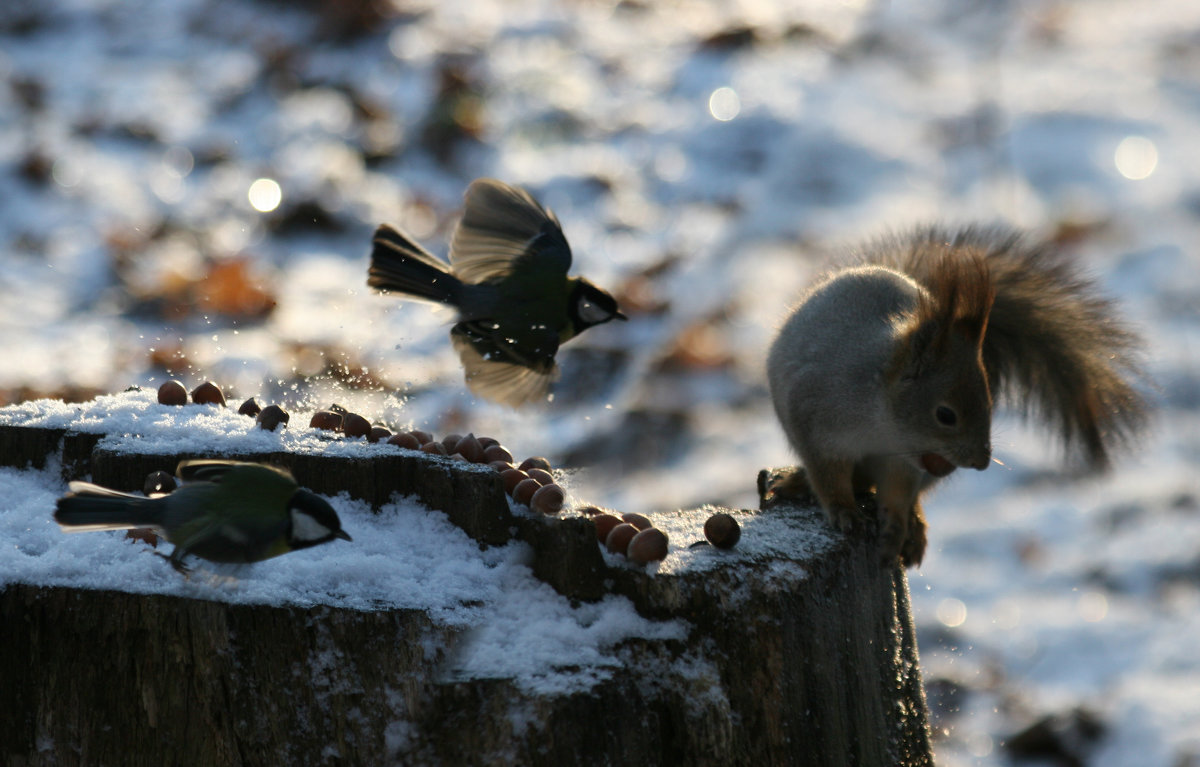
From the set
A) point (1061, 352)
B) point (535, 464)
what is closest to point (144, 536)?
point (535, 464)

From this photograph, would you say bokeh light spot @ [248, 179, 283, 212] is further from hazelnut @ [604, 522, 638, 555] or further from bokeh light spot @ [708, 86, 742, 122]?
hazelnut @ [604, 522, 638, 555]

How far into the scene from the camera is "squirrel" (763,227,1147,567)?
2.22 meters

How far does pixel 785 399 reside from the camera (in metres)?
2.44

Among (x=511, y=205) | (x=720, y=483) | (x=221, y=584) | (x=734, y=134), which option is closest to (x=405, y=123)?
(x=734, y=134)

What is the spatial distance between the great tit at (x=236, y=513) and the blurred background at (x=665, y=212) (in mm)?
1553

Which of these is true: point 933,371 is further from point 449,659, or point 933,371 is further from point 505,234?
point 449,659

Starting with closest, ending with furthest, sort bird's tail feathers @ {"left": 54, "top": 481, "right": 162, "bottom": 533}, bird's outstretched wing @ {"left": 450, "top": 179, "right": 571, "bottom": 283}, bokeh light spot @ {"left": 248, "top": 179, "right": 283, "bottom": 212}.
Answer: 1. bird's tail feathers @ {"left": 54, "top": 481, "right": 162, "bottom": 533}
2. bird's outstretched wing @ {"left": 450, "top": 179, "right": 571, "bottom": 283}
3. bokeh light spot @ {"left": 248, "top": 179, "right": 283, "bottom": 212}

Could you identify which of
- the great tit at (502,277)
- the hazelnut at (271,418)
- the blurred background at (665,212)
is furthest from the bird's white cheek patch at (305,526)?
the blurred background at (665,212)

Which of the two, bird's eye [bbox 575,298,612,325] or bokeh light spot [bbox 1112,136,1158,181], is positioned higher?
bokeh light spot [bbox 1112,136,1158,181]

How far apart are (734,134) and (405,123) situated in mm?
1887

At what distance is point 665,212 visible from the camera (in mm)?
5594

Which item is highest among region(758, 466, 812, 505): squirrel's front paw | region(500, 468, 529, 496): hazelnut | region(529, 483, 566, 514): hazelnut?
region(758, 466, 812, 505): squirrel's front paw

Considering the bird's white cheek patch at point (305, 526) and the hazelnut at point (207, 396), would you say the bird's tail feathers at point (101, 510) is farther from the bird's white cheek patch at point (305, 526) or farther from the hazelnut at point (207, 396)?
the hazelnut at point (207, 396)

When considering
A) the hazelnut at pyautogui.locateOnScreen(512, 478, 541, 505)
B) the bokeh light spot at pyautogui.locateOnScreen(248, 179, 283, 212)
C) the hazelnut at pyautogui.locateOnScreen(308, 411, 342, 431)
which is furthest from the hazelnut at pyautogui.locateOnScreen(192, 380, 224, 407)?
the bokeh light spot at pyautogui.locateOnScreen(248, 179, 283, 212)
